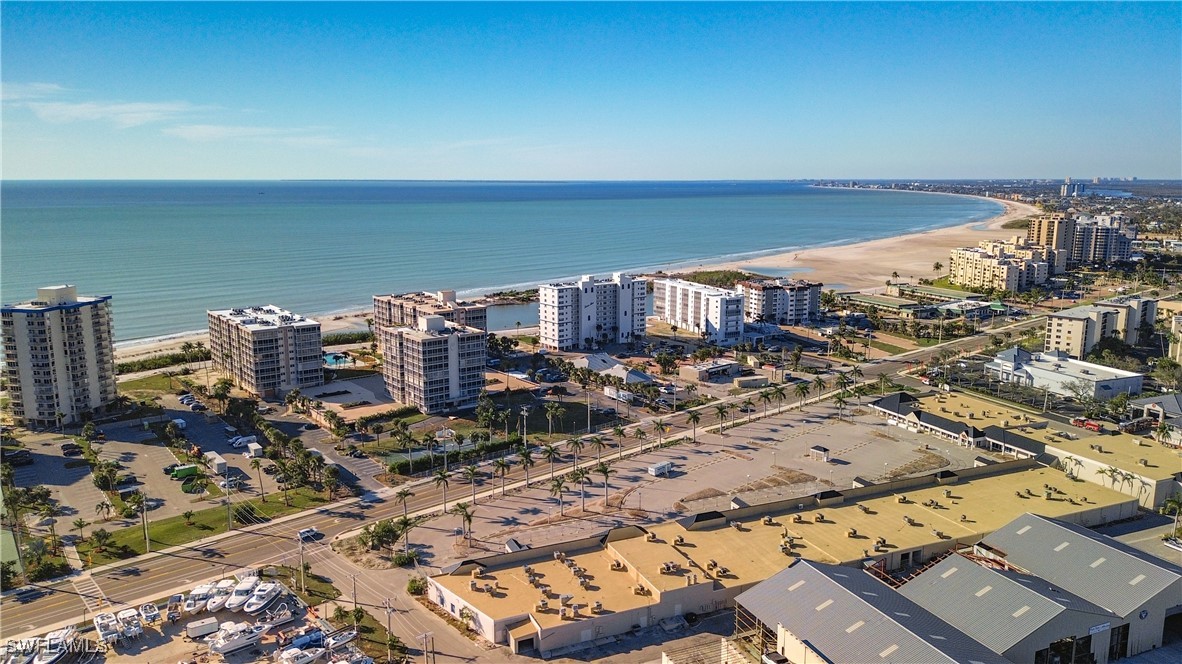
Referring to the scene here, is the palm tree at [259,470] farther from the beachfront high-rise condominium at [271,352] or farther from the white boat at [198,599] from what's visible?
the beachfront high-rise condominium at [271,352]

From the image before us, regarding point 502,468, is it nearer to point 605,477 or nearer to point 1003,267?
point 605,477

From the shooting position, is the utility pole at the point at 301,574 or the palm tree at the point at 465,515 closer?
the utility pole at the point at 301,574

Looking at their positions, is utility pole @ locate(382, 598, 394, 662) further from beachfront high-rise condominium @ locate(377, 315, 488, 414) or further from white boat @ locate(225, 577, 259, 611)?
beachfront high-rise condominium @ locate(377, 315, 488, 414)

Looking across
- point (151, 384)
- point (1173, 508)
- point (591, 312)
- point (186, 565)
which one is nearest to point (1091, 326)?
point (1173, 508)

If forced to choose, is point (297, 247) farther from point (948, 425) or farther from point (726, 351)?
point (948, 425)

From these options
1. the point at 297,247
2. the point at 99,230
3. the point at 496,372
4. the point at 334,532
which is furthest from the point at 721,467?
the point at 99,230

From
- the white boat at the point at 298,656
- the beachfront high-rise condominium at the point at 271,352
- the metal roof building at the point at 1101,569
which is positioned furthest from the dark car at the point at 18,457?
the metal roof building at the point at 1101,569
